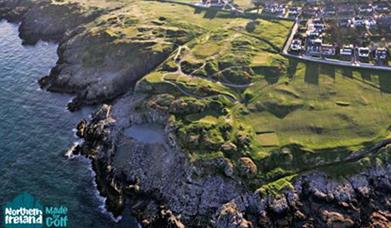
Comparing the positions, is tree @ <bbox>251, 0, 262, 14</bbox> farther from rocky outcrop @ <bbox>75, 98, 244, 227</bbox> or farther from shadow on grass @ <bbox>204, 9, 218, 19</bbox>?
rocky outcrop @ <bbox>75, 98, 244, 227</bbox>

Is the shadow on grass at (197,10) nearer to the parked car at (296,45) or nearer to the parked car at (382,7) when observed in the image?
the parked car at (296,45)

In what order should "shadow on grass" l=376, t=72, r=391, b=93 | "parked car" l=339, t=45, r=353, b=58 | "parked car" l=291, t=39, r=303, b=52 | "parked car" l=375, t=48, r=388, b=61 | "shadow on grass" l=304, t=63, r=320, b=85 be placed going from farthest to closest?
"parked car" l=291, t=39, r=303, b=52, "parked car" l=339, t=45, r=353, b=58, "parked car" l=375, t=48, r=388, b=61, "shadow on grass" l=304, t=63, r=320, b=85, "shadow on grass" l=376, t=72, r=391, b=93

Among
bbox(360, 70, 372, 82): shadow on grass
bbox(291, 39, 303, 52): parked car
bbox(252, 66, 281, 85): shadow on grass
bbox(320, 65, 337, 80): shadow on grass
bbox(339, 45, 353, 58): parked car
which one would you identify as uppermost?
bbox(339, 45, 353, 58): parked car

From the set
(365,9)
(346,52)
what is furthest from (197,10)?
(346,52)

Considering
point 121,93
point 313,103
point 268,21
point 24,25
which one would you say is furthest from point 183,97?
point 24,25

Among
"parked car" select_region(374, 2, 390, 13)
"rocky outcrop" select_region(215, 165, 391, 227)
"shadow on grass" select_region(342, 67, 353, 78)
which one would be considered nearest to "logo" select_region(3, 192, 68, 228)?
"rocky outcrop" select_region(215, 165, 391, 227)

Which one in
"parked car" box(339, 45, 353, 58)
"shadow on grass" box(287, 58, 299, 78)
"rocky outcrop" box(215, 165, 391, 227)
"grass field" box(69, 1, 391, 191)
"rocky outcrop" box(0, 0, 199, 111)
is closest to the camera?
"rocky outcrop" box(215, 165, 391, 227)

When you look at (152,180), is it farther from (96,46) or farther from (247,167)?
(96,46)
